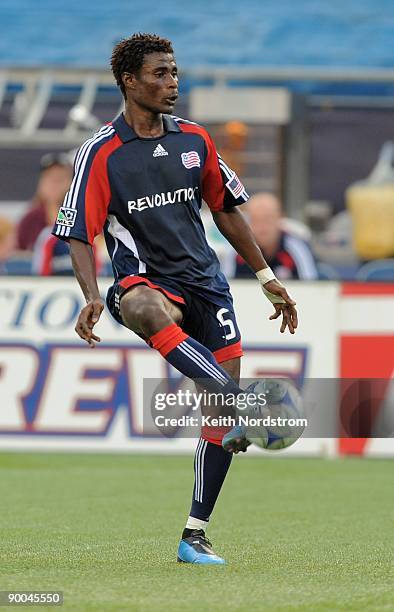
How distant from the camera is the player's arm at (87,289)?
20.2 feet

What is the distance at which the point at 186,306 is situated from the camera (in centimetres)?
653

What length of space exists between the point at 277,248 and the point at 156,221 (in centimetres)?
758

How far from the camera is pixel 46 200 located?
15.4 meters

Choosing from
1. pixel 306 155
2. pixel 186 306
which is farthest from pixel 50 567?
pixel 306 155

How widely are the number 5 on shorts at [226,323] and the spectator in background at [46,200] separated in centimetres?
848

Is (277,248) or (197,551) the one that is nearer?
(197,551)

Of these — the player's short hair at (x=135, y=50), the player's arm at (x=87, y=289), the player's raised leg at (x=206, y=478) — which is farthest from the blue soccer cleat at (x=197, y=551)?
the player's short hair at (x=135, y=50)

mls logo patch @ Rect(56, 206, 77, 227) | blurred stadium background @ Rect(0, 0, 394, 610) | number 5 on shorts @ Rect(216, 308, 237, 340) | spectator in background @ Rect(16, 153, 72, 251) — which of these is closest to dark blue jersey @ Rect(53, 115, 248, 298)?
mls logo patch @ Rect(56, 206, 77, 227)

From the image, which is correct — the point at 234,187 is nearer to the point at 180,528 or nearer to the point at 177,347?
the point at 177,347

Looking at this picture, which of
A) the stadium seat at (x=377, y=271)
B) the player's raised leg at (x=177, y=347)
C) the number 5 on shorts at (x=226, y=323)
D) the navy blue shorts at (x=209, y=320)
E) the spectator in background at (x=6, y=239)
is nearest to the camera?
the player's raised leg at (x=177, y=347)

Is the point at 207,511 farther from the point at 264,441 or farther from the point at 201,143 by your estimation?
the point at 201,143
